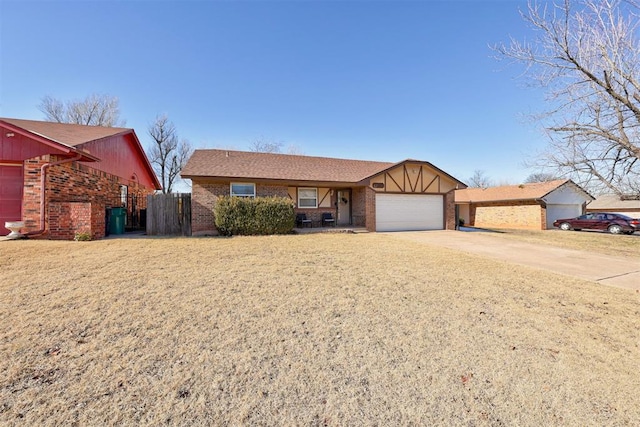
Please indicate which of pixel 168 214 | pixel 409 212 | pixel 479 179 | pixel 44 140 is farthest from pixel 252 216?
pixel 479 179

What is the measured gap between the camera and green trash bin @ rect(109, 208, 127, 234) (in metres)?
11.4

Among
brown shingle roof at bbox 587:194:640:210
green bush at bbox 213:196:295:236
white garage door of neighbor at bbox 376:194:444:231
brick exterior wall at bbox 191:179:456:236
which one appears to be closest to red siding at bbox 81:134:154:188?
brick exterior wall at bbox 191:179:456:236

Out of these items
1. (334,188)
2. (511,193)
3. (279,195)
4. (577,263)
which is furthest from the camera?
(511,193)

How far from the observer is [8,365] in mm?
2420

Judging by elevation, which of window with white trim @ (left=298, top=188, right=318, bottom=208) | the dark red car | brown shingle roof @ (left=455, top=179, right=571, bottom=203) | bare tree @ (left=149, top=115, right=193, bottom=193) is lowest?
the dark red car

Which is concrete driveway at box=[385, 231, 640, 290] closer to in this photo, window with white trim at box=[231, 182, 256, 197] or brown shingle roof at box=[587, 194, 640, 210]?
window with white trim at box=[231, 182, 256, 197]

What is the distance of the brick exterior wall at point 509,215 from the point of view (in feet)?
69.3

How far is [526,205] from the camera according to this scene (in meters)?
22.0

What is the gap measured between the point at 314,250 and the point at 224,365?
578cm

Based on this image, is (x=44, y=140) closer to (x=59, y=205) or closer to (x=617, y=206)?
(x=59, y=205)

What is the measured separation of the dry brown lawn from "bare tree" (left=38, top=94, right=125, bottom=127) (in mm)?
28758

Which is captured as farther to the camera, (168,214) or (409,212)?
(409,212)

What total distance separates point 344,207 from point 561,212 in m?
19.6

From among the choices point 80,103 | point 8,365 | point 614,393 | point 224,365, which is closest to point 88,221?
point 8,365
